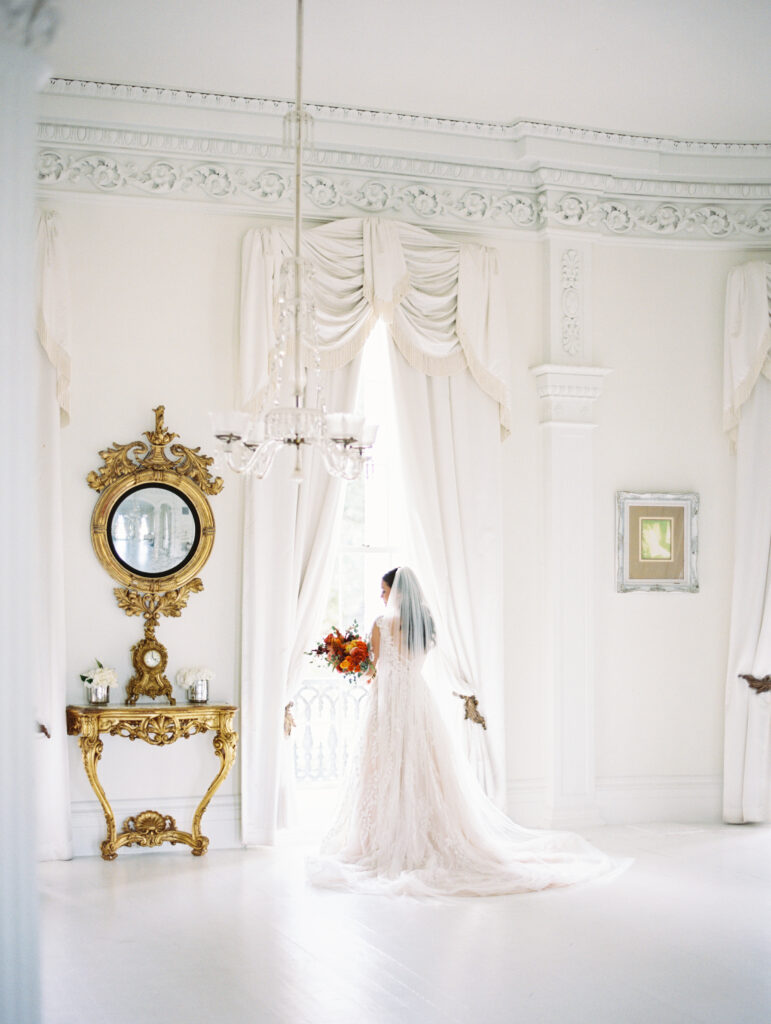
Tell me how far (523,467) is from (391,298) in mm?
1592

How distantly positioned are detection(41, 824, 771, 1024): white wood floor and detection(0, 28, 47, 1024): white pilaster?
2038mm

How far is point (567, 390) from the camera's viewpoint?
27.1 ft

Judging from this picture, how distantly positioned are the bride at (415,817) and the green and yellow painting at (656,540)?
2.26 meters

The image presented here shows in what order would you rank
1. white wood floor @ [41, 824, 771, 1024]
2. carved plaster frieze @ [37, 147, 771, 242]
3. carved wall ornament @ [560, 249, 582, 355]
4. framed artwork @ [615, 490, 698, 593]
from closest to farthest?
white wood floor @ [41, 824, 771, 1024] → carved plaster frieze @ [37, 147, 771, 242] → carved wall ornament @ [560, 249, 582, 355] → framed artwork @ [615, 490, 698, 593]

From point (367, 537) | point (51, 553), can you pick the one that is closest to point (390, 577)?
point (367, 537)

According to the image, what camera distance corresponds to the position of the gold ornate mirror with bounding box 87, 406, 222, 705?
7.31m

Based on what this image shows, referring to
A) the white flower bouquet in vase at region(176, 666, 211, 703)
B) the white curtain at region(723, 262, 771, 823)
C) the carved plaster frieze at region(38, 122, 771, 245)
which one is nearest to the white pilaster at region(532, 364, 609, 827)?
the white curtain at region(723, 262, 771, 823)

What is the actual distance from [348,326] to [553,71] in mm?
2097

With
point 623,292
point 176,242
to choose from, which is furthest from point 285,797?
point 623,292

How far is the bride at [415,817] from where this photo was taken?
634cm

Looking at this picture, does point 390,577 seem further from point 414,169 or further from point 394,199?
point 414,169

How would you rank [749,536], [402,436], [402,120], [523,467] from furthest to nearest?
[749,536] → [523,467] → [402,436] → [402,120]

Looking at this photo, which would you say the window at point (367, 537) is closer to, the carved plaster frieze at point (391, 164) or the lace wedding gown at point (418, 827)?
the lace wedding gown at point (418, 827)

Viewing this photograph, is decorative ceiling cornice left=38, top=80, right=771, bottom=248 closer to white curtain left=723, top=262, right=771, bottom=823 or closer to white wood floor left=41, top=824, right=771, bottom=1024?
white curtain left=723, top=262, right=771, bottom=823
